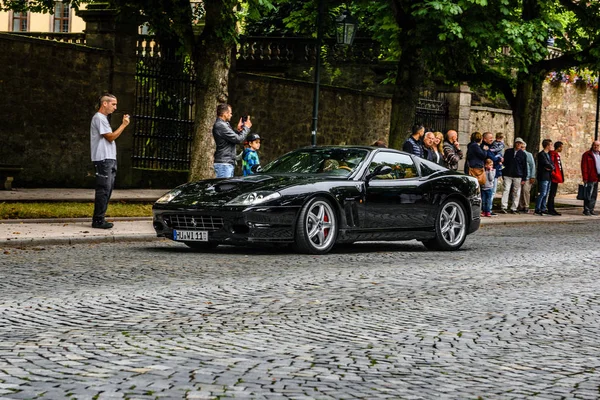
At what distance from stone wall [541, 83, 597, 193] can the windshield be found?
2813 cm

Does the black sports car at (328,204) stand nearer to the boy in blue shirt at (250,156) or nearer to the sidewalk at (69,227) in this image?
the sidewalk at (69,227)

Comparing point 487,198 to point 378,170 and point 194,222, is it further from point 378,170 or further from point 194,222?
point 194,222

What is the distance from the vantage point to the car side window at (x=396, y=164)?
14.8 metres

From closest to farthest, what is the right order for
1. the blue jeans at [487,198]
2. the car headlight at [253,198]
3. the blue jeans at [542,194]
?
the car headlight at [253,198]
the blue jeans at [487,198]
the blue jeans at [542,194]

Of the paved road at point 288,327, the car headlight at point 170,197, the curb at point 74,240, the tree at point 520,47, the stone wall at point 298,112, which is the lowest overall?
the curb at point 74,240

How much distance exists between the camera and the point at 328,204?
45.1 feet

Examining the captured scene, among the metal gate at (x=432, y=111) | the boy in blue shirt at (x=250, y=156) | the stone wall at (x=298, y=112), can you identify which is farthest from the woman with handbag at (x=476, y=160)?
the metal gate at (x=432, y=111)

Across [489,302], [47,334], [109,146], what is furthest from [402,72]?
[47,334]

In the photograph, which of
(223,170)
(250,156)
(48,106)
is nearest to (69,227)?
(223,170)

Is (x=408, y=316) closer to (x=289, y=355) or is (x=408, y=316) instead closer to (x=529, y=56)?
(x=289, y=355)

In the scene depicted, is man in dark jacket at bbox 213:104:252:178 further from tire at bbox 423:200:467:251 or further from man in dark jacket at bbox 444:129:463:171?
man in dark jacket at bbox 444:129:463:171

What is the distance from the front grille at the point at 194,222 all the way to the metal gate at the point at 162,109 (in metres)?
11.8

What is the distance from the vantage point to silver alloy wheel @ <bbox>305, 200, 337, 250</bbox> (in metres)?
13.5

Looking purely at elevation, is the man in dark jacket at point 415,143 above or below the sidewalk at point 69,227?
above
